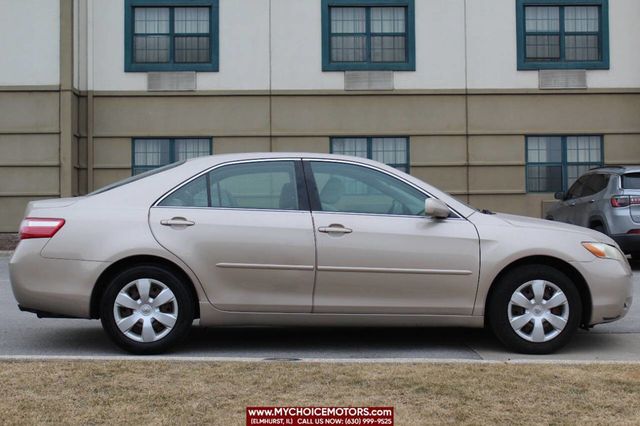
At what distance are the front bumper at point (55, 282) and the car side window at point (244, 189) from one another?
0.78 meters

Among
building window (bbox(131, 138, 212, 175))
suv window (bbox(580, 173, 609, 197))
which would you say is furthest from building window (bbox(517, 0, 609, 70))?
building window (bbox(131, 138, 212, 175))

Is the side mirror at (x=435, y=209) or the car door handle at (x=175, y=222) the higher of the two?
the side mirror at (x=435, y=209)

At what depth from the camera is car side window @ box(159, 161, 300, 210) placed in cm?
685

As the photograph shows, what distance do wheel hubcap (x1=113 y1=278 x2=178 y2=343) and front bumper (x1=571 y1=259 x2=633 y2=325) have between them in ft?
10.0

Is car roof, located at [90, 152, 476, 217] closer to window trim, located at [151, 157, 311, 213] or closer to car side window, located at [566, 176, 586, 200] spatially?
window trim, located at [151, 157, 311, 213]

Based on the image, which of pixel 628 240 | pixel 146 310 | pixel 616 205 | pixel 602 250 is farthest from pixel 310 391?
pixel 616 205

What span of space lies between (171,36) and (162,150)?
8.48ft

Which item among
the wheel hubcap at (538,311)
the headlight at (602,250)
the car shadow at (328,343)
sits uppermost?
the headlight at (602,250)

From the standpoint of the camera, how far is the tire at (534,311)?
21.9ft

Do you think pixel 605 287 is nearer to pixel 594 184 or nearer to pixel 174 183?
pixel 174 183

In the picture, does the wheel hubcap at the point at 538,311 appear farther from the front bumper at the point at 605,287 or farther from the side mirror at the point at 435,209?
the side mirror at the point at 435,209

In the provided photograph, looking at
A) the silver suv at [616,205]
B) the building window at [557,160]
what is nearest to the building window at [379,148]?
the building window at [557,160]

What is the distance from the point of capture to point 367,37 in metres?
20.2

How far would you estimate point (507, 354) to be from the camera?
6723mm
